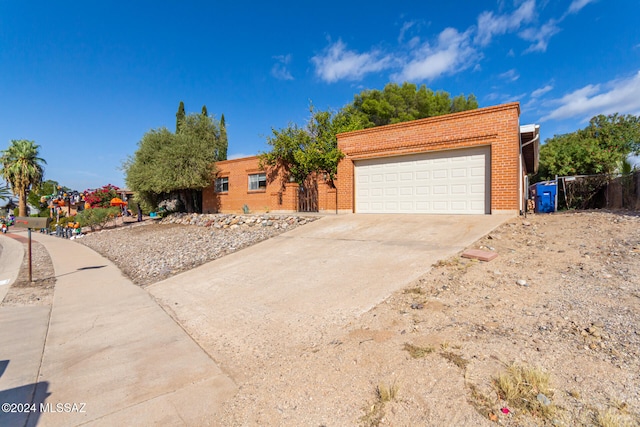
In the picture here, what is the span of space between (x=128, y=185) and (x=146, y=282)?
15696 millimetres

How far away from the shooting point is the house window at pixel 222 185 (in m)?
20.3

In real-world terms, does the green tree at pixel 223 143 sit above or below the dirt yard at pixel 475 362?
above

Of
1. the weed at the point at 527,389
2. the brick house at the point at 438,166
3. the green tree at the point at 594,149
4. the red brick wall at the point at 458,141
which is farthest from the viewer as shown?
the green tree at the point at 594,149

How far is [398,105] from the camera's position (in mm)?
23922

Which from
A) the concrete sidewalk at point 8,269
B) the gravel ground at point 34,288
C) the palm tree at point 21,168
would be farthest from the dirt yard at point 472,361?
the palm tree at point 21,168

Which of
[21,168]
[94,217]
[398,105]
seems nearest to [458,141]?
[398,105]

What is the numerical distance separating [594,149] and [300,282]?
78.0 ft

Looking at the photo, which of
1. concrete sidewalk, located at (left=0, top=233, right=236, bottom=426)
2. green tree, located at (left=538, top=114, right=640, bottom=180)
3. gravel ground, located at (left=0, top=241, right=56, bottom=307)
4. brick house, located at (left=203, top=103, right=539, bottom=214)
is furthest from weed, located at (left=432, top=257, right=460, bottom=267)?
green tree, located at (left=538, top=114, right=640, bottom=180)

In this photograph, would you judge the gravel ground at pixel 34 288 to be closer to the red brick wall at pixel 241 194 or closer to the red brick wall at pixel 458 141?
the red brick wall at pixel 458 141

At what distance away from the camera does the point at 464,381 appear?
2.39m

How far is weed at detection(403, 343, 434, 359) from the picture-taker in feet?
9.20

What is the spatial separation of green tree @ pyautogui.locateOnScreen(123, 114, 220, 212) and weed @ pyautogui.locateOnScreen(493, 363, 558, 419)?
19248 millimetres

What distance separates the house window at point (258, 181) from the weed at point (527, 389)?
16579 mm

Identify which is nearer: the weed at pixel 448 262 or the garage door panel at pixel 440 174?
the weed at pixel 448 262
